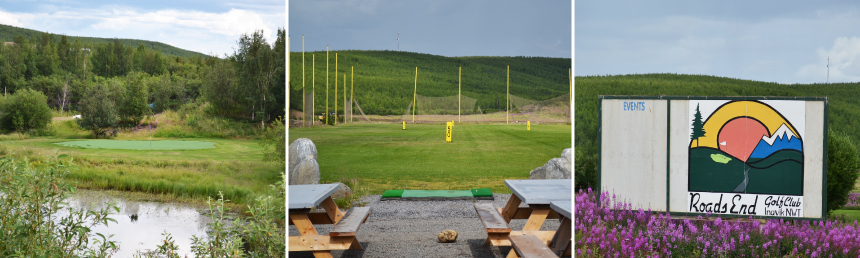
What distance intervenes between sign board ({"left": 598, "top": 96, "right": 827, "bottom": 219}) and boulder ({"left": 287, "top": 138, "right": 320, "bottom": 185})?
395 cm

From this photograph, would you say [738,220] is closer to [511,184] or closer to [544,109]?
[511,184]

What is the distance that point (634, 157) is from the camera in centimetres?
416

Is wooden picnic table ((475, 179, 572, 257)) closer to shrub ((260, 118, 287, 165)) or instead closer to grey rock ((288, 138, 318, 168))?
shrub ((260, 118, 287, 165))

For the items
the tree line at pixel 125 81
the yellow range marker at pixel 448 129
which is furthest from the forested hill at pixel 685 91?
the tree line at pixel 125 81

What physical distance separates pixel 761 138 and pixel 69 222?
6108 mm

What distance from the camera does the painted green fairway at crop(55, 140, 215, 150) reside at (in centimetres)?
464

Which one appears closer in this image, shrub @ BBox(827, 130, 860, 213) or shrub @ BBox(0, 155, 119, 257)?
shrub @ BBox(0, 155, 119, 257)

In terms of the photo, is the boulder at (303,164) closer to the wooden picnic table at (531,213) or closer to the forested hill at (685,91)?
the wooden picnic table at (531,213)

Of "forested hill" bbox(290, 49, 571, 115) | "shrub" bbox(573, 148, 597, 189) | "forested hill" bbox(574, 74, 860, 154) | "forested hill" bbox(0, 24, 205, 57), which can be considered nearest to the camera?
"forested hill" bbox(0, 24, 205, 57)

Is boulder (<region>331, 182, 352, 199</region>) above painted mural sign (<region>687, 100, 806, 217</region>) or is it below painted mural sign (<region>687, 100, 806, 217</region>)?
below

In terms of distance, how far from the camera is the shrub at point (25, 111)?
178 inches

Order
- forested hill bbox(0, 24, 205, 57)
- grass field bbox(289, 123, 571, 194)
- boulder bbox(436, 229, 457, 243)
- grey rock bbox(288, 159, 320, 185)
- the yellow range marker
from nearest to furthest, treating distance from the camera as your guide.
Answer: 1. boulder bbox(436, 229, 457, 243)
2. forested hill bbox(0, 24, 205, 57)
3. grey rock bbox(288, 159, 320, 185)
4. grass field bbox(289, 123, 571, 194)
5. the yellow range marker

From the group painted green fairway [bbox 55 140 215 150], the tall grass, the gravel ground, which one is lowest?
the gravel ground

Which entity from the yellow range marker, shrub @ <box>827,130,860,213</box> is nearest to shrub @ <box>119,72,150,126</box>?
the yellow range marker
